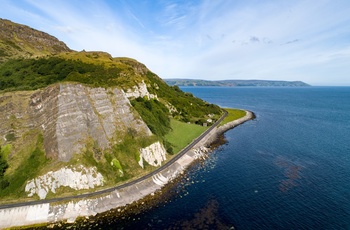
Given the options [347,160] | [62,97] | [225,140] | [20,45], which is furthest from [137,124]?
[20,45]

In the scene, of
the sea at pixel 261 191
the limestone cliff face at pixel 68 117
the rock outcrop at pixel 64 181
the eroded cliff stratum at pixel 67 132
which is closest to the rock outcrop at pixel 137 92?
the eroded cliff stratum at pixel 67 132

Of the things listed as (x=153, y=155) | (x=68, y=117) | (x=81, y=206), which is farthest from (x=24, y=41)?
(x=81, y=206)

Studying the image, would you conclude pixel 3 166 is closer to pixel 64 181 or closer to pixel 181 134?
pixel 64 181

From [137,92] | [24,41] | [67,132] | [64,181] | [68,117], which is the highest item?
[24,41]

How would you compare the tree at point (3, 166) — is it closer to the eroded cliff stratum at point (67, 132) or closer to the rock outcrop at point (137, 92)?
the eroded cliff stratum at point (67, 132)

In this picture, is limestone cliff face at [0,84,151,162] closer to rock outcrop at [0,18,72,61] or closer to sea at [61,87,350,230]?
sea at [61,87,350,230]

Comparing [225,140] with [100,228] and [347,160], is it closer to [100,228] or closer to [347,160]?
[347,160]
